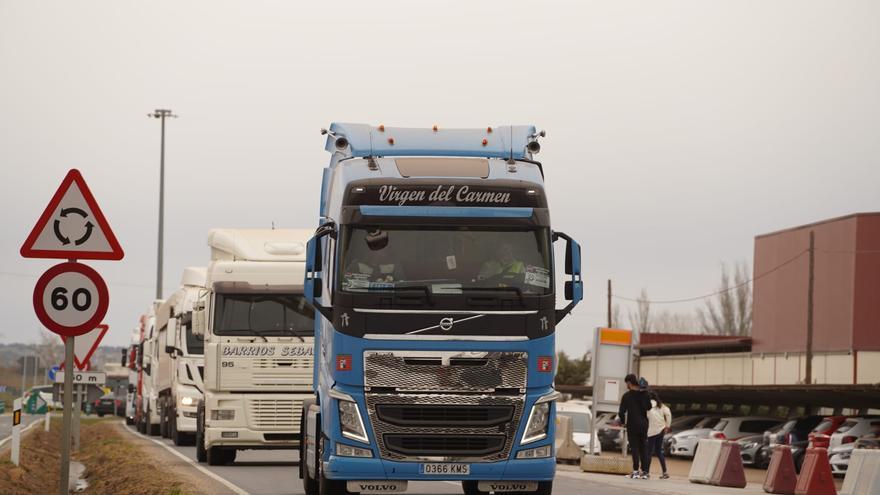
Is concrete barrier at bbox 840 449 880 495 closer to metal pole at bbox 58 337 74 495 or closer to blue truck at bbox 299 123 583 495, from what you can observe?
blue truck at bbox 299 123 583 495

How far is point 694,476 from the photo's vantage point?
25.8 meters

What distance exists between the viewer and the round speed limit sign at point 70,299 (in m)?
12.0

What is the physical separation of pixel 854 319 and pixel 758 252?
11.9m

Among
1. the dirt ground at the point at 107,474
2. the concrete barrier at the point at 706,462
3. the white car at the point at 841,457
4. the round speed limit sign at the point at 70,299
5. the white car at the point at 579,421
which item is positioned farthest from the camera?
the white car at the point at 579,421

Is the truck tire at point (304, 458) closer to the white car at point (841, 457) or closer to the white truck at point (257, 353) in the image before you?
the white truck at point (257, 353)

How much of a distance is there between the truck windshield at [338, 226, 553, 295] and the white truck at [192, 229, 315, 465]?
32.0 feet

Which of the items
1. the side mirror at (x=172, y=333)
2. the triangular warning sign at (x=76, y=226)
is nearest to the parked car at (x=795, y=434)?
the side mirror at (x=172, y=333)

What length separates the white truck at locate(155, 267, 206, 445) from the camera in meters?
33.4

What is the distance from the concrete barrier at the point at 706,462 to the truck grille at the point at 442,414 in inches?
476

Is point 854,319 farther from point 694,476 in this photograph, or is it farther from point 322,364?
point 322,364

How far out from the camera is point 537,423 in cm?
1427

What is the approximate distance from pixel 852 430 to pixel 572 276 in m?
24.4

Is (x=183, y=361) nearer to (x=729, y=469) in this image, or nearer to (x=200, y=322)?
(x=200, y=322)

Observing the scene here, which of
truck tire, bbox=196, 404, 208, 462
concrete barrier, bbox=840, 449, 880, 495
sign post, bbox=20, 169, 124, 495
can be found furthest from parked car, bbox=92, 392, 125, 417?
sign post, bbox=20, 169, 124, 495
